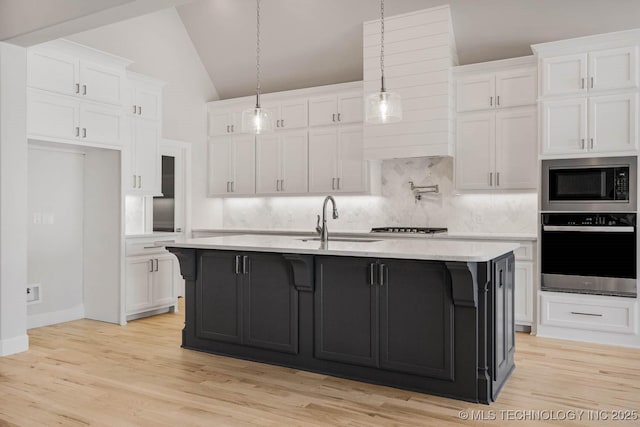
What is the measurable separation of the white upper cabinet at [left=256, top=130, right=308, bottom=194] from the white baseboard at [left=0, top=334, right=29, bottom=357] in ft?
11.3

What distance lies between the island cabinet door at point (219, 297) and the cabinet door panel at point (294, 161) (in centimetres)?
261

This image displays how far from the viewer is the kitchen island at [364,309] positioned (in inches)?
127

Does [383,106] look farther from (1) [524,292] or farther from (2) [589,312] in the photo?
(2) [589,312]

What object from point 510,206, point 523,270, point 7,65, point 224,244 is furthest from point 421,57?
point 7,65

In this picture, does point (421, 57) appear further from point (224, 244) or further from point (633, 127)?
point (224, 244)

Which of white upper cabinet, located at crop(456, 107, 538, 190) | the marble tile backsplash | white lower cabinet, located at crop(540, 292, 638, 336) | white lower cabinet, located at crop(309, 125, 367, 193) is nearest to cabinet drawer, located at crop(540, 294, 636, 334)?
white lower cabinet, located at crop(540, 292, 638, 336)

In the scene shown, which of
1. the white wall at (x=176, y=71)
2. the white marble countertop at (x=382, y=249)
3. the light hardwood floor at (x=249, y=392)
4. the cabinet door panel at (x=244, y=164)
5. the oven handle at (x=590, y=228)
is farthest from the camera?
the cabinet door panel at (x=244, y=164)

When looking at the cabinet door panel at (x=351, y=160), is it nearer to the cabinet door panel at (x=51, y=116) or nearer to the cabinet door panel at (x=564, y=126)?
the cabinet door panel at (x=564, y=126)

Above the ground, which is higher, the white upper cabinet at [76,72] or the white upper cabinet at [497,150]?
the white upper cabinet at [76,72]

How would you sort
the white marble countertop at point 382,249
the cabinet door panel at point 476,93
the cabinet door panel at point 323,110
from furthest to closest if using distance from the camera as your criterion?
the cabinet door panel at point 323,110 → the cabinet door panel at point 476,93 → the white marble countertop at point 382,249

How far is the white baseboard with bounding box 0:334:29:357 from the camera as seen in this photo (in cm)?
425

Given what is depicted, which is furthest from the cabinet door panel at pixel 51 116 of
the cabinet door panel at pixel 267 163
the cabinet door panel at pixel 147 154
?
the cabinet door panel at pixel 267 163

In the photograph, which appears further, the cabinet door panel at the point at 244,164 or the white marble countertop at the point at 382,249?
the cabinet door panel at the point at 244,164

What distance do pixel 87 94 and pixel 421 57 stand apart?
349 centimetres
